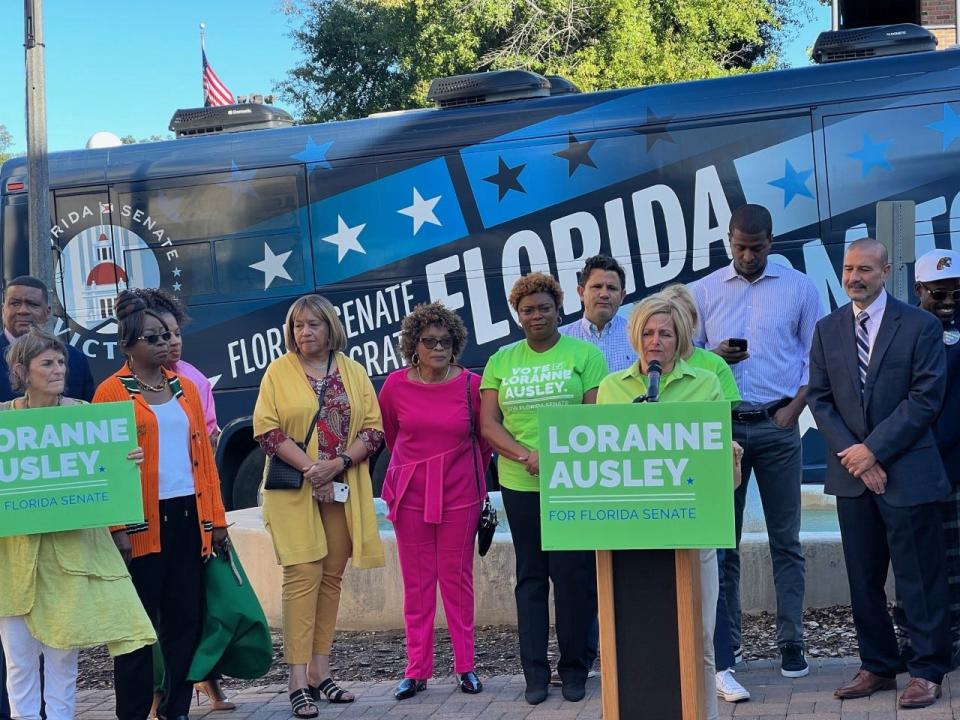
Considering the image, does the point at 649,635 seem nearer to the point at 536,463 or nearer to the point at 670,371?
the point at 670,371

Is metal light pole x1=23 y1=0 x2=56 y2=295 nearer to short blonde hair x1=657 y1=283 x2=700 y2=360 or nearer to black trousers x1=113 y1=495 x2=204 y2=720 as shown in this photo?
black trousers x1=113 y1=495 x2=204 y2=720

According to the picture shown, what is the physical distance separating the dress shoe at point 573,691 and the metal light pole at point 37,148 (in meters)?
6.98

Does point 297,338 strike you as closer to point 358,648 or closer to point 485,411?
point 485,411

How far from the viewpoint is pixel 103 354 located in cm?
1177

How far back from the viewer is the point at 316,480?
6133 mm

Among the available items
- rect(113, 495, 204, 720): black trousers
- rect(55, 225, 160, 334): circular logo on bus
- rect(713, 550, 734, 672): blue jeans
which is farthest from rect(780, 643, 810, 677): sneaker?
rect(55, 225, 160, 334): circular logo on bus

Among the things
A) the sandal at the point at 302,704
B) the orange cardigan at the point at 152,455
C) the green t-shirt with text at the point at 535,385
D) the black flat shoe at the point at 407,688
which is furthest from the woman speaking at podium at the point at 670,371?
the sandal at the point at 302,704

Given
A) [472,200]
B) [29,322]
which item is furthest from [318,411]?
[472,200]

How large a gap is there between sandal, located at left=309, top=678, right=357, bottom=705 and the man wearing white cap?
293cm

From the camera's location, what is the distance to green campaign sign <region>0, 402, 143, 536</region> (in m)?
5.04

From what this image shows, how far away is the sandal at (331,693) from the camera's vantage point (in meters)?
6.24

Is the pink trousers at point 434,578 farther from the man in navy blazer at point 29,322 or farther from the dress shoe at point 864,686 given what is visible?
the dress shoe at point 864,686

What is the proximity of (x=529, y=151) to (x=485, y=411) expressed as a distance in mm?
5036

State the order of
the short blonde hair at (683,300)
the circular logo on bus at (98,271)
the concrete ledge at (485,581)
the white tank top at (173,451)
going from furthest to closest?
the circular logo on bus at (98,271) < the concrete ledge at (485,581) < the white tank top at (173,451) < the short blonde hair at (683,300)
